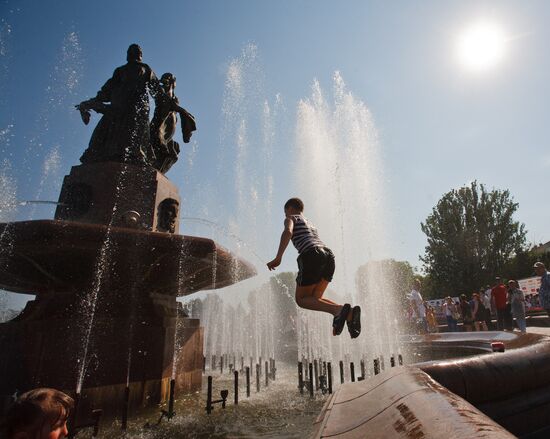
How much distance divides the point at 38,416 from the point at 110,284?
13.9ft

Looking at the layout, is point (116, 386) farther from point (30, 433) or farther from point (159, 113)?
point (159, 113)

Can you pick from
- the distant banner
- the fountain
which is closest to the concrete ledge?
the fountain

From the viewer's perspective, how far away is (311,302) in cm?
362

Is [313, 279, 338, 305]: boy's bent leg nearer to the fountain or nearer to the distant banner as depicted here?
the fountain

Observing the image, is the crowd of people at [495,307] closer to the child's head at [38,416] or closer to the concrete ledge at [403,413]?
the concrete ledge at [403,413]

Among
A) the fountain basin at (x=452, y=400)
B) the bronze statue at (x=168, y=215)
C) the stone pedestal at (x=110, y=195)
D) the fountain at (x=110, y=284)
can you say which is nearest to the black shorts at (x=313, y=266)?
the fountain basin at (x=452, y=400)

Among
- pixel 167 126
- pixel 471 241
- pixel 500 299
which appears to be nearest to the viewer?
pixel 167 126

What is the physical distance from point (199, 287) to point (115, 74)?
5282 millimetres

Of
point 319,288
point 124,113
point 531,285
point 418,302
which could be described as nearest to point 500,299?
point 418,302

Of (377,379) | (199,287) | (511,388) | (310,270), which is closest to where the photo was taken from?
(377,379)

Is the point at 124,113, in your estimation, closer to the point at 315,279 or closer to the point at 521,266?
the point at 315,279

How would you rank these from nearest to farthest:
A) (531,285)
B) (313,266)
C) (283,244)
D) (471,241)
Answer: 1. (283,244)
2. (313,266)
3. (531,285)
4. (471,241)

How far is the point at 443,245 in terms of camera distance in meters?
32.3

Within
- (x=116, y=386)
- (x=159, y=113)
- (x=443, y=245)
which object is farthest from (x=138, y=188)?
(x=443, y=245)
